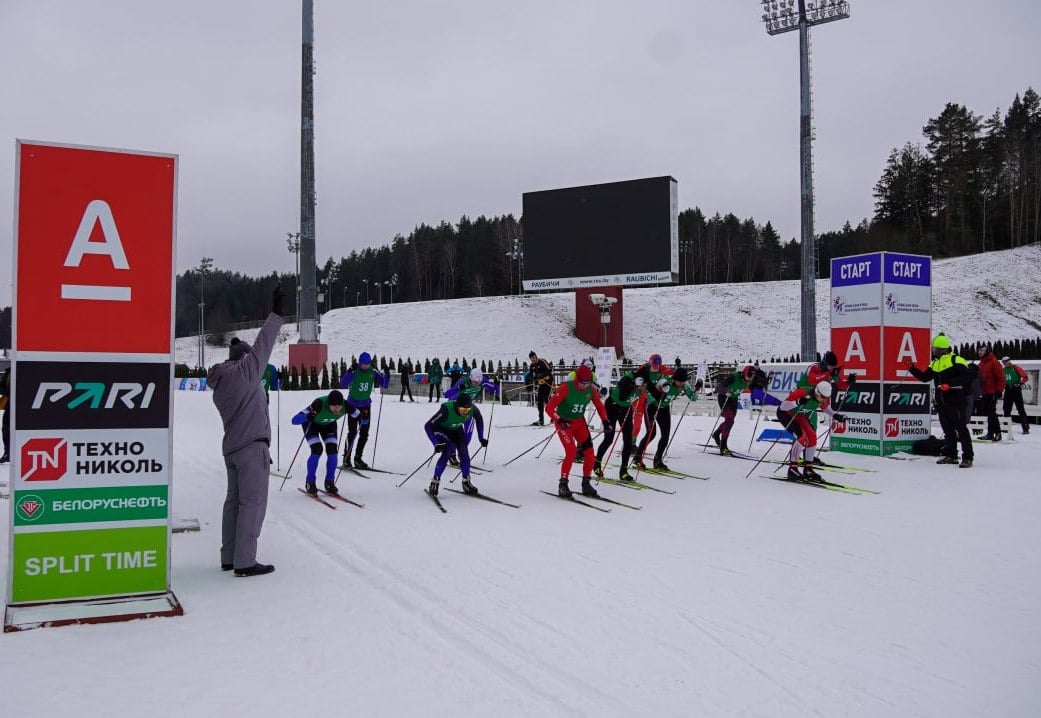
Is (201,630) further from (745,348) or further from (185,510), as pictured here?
(745,348)

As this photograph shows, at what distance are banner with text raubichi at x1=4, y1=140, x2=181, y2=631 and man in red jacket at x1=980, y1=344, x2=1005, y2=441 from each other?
50.3 feet

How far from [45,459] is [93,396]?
0.47 metres

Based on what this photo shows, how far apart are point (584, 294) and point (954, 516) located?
37.6 m

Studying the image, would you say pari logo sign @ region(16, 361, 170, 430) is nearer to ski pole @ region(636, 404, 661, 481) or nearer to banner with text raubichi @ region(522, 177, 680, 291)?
ski pole @ region(636, 404, 661, 481)

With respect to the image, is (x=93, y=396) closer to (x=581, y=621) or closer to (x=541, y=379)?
(x=581, y=621)

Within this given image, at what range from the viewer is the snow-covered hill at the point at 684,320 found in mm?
47219

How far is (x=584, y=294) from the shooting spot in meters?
45.0

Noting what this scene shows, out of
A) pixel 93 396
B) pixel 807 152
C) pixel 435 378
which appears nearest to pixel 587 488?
pixel 93 396

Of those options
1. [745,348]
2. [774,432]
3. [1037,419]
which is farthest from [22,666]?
[745,348]

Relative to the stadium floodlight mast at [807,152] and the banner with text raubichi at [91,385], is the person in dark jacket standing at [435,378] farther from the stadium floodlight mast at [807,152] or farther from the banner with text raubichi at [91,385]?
the banner with text raubichi at [91,385]

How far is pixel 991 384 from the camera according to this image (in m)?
14.8

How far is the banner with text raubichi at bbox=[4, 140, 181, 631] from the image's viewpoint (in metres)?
4.60

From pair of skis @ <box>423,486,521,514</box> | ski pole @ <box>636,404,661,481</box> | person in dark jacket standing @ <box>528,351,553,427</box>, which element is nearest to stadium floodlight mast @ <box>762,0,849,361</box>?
person in dark jacket standing @ <box>528,351,553,427</box>

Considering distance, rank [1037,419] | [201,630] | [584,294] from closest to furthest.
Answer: [201,630], [1037,419], [584,294]
